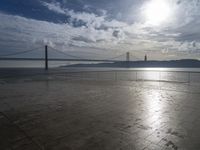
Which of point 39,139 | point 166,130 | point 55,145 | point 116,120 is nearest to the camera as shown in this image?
point 55,145

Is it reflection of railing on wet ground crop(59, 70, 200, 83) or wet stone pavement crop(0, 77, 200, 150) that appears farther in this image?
reflection of railing on wet ground crop(59, 70, 200, 83)

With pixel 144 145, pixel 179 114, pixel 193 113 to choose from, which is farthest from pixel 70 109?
pixel 193 113

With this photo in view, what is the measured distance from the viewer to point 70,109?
396 centimetres

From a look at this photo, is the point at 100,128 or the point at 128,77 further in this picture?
the point at 128,77

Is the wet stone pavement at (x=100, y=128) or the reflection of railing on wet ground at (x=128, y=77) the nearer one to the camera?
the wet stone pavement at (x=100, y=128)

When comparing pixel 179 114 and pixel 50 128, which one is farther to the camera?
pixel 179 114

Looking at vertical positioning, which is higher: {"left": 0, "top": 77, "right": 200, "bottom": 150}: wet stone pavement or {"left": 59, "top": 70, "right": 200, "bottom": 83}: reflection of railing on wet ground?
{"left": 0, "top": 77, "right": 200, "bottom": 150}: wet stone pavement

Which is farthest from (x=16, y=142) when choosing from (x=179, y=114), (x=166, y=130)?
(x=179, y=114)

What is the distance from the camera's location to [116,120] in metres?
3.12

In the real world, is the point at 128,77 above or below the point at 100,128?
below

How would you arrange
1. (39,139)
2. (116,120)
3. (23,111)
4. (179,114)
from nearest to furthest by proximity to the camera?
(39,139) → (116,120) → (179,114) → (23,111)

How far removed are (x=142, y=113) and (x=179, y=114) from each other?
2.67 ft

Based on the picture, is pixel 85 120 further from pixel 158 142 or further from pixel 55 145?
pixel 158 142

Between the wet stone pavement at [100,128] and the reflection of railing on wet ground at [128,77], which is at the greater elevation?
the wet stone pavement at [100,128]
